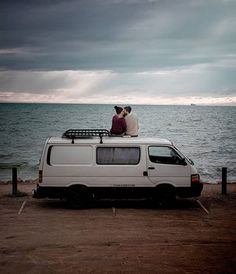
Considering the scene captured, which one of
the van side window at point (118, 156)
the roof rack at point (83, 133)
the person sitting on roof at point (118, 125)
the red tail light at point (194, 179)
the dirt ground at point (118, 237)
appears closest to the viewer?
the dirt ground at point (118, 237)

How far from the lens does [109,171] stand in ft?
42.3

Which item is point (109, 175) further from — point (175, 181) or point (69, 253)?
point (69, 253)

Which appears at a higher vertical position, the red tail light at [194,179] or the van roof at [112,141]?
the van roof at [112,141]

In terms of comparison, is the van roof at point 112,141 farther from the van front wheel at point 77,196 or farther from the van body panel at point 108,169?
the van front wheel at point 77,196

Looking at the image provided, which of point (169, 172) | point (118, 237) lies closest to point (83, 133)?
point (169, 172)

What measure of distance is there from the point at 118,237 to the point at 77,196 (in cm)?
340

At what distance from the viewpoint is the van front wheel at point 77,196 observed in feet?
42.6

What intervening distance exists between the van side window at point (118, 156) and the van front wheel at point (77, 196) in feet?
3.22

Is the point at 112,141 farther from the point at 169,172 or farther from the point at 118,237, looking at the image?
the point at 118,237

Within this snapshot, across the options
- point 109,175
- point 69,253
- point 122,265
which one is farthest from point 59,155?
point 122,265

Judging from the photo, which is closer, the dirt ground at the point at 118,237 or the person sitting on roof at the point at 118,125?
the dirt ground at the point at 118,237

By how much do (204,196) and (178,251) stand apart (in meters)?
6.92

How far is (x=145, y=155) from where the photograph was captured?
12977 mm

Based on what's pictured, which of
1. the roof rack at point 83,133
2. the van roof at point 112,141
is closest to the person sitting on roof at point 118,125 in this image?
the roof rack at point 83,133
